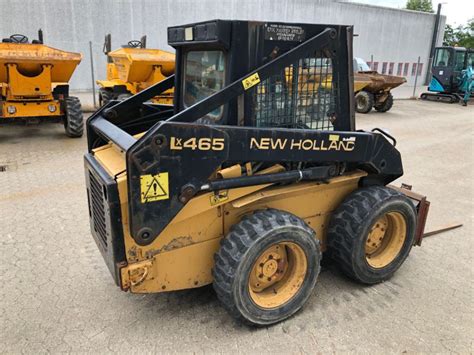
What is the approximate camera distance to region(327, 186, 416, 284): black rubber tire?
10.4ft

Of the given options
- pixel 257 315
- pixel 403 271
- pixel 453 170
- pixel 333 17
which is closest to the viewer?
pixel 257 315

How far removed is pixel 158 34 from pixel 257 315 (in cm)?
1679

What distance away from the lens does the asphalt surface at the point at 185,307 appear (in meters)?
2.79

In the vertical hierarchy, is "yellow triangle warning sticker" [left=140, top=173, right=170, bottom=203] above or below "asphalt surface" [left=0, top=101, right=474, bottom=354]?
above

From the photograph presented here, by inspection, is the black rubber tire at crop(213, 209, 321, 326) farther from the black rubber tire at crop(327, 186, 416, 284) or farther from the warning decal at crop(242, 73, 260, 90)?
the warning decal at crop(242, 73, 260, 90)

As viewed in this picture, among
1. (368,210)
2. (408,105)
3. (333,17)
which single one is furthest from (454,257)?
(333,17)

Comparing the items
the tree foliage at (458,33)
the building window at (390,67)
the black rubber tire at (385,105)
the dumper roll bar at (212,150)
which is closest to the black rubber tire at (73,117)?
the dumper roll bar at (212,150)

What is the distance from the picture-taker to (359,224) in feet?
10.3

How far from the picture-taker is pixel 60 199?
5.30 metres

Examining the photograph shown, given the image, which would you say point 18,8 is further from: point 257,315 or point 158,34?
point 257,315

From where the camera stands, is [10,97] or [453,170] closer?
[453,170]

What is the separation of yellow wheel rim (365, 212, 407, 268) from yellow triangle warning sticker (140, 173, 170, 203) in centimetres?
188

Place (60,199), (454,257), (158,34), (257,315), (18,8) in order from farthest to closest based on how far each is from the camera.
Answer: (158,34) < (18,8) < (60,199) < (454,257) < (257,315)

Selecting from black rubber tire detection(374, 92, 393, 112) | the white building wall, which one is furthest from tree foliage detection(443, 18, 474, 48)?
black rubber tire detection(374, 92, 393, 112)
